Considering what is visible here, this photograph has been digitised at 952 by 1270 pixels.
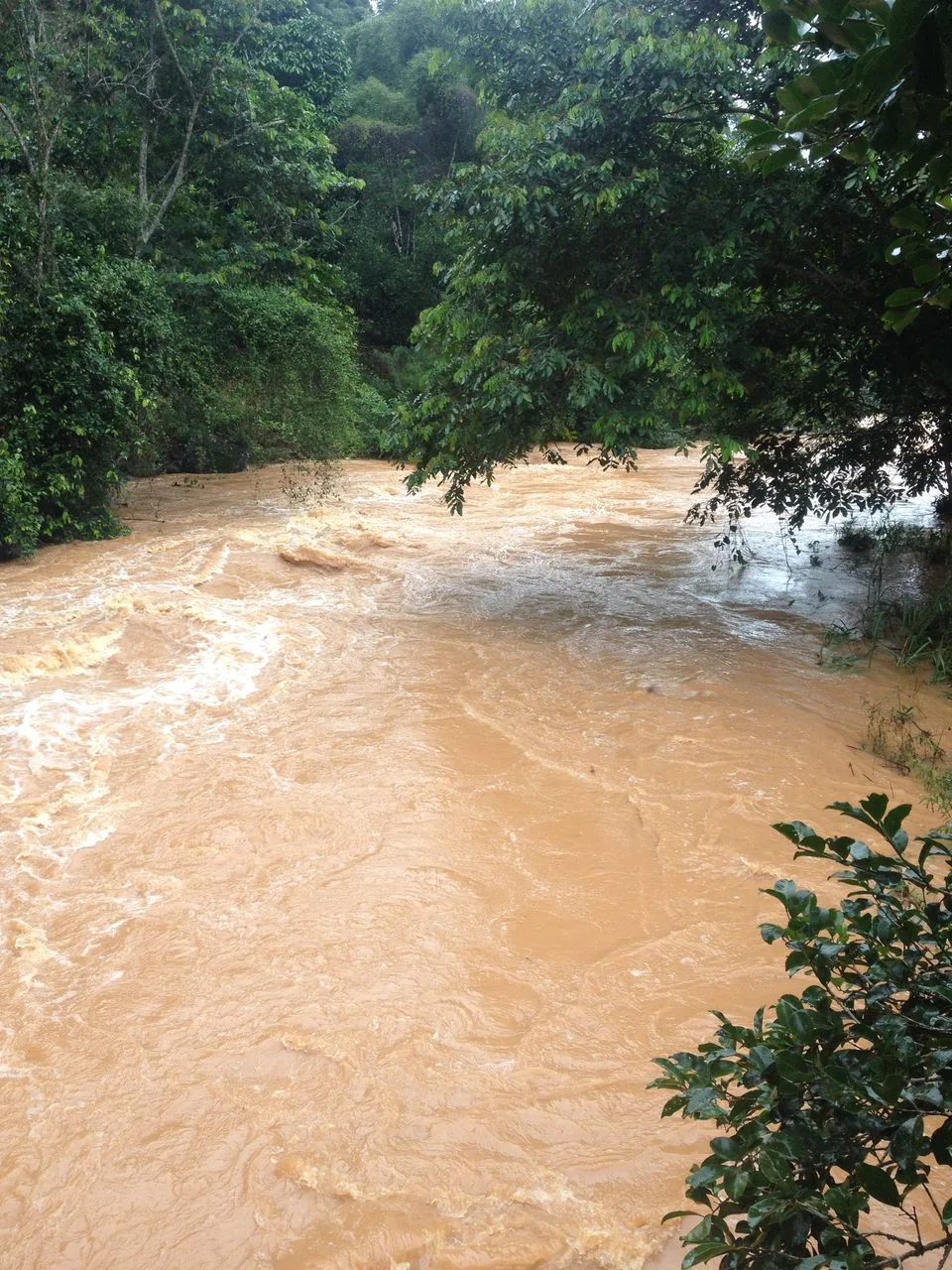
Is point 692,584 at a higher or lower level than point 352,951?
higher

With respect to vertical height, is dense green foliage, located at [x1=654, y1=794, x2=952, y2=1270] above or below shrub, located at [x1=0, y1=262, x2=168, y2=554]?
below

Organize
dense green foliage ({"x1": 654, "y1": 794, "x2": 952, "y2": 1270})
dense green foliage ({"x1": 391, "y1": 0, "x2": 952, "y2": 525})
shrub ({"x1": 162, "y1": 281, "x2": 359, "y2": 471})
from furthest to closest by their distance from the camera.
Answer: shrub ({"x1": 162, "y1": 281, "x2": 359, "y2": 471}) → dense green foliage ({"x1": 391, "y1": 0, "x2": 952, "y2": 525}) → dense green foliage ({"x1": 654, "y1": 794, "x2": 952, "y2": 1270})

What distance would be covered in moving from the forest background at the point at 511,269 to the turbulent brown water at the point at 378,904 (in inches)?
75.2

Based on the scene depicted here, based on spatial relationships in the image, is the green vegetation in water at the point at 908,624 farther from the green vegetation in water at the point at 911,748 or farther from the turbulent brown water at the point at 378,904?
the green vegetation in water at the point at 911,748

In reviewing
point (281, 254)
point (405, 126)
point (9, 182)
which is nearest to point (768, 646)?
point (9, 182)

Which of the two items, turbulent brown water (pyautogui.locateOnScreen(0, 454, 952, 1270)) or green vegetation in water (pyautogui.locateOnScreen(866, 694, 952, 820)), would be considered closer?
turbulent brown water (pyautogui.locateOnScreen(0, 454, 952, 1270))

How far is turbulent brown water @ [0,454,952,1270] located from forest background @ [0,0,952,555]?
191cm

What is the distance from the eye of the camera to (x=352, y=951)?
4.15 metres

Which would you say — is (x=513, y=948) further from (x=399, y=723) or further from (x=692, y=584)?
(x=692, y=584)

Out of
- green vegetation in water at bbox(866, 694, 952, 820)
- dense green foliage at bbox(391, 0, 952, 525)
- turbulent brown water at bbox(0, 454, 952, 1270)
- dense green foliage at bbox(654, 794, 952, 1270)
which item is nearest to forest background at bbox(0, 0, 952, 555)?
dense green foliage at bbox(391, 0, 952, 525)

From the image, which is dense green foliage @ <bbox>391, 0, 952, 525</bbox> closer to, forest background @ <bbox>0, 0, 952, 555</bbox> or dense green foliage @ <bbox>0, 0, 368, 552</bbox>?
forest background @ <bbox>0, 0, 952, 555</bbox>

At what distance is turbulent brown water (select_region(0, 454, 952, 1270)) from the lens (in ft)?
9.83

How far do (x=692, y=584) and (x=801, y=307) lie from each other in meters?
3.24

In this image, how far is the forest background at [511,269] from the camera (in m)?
6.78
